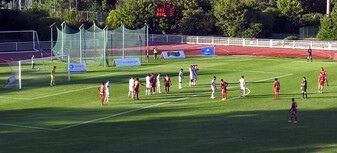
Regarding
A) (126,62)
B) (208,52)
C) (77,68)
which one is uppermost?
(208,52)

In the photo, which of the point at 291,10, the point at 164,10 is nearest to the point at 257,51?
the point at 164,10

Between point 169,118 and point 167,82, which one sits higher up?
point 167,82

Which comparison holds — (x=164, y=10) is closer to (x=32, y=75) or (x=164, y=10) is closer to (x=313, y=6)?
(x=32, y=75)

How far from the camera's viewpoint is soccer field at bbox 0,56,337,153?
25141mm

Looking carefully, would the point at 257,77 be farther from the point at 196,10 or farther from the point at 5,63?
the point at 196,10

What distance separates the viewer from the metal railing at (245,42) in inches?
3061

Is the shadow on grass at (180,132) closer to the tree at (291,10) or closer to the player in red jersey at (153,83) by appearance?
the player in red jersey at (153,83)

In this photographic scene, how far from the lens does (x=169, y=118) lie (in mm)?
31625

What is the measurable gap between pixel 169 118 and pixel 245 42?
54829 mm

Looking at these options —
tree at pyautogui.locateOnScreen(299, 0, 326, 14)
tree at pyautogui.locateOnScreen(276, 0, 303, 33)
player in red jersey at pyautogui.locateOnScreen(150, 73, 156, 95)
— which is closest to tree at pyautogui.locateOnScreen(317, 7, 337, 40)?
tree at pyautogui.locateOnScreen(276, 0, 303, 33)

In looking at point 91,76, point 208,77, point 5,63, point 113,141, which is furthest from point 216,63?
point 113,141

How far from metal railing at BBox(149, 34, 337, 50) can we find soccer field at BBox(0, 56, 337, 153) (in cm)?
2785

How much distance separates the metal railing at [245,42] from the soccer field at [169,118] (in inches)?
1096

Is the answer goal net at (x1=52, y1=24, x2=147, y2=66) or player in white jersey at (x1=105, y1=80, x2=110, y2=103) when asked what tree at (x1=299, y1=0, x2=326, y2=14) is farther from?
player in white jersey at (x1=105, y1=80, x2=110, y2=103)
